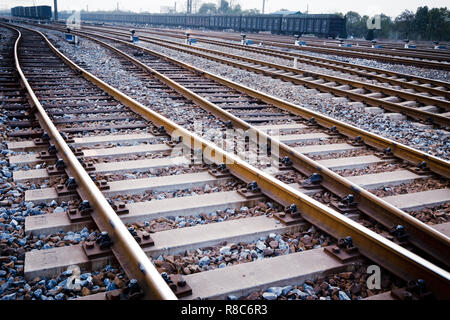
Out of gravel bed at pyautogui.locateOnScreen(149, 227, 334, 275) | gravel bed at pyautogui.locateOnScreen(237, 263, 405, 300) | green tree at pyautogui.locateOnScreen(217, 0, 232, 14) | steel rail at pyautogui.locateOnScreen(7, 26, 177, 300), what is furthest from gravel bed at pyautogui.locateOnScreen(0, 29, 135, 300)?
green tree at pyautogui.locateOnScreen(217, 0, 232, 14)

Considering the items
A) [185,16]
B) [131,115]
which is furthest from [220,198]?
[185,16]


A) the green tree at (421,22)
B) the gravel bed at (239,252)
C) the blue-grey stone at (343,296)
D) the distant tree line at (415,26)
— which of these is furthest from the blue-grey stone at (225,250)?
the green tree at (421,22)

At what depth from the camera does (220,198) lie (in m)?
4.07

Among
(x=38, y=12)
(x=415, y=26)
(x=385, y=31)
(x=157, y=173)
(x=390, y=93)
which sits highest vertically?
(x=38, y=12)

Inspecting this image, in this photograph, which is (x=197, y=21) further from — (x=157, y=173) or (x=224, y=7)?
(x=157, y=173)

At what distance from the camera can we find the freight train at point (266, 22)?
3641 centimetres

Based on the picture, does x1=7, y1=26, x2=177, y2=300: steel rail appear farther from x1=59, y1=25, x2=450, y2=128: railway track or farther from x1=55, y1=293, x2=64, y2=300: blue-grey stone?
x1=59, y1=25, x2=450, y2=128: railway track

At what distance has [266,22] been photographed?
4344 cm

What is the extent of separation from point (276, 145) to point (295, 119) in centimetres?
205

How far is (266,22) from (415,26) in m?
15.3

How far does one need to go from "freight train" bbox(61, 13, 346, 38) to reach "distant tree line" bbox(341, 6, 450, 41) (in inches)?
318

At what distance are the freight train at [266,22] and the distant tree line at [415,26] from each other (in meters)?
8.08

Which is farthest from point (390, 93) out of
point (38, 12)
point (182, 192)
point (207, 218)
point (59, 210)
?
point (38, 12)

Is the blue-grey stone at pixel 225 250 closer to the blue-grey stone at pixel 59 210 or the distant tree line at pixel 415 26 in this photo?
the blue-grey stone at pixel 59 210
